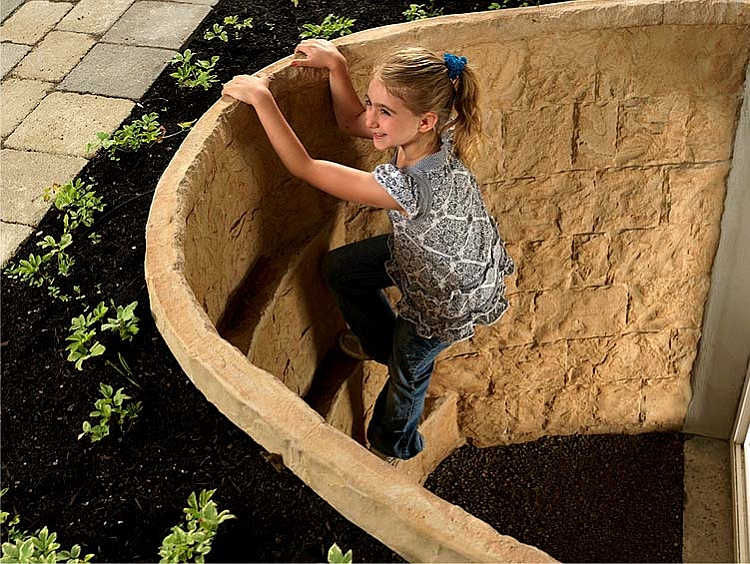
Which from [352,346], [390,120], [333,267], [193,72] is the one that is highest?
[390,120]

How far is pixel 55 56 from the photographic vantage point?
161 inches

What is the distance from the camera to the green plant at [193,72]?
3.68 m

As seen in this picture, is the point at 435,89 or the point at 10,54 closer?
the point at 435,89

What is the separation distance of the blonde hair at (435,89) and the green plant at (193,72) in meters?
1.04

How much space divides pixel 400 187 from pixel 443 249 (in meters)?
0.26

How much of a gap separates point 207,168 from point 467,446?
7.18 feet

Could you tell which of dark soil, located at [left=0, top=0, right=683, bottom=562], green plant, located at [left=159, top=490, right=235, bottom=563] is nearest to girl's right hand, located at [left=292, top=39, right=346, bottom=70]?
dark soil, located at [left=0, top=0, right=683, bottom=562]

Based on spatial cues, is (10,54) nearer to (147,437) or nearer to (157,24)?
(157,24)

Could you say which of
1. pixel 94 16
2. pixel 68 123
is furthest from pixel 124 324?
pixel 94 16

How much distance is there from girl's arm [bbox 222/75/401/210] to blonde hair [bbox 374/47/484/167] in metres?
0.25

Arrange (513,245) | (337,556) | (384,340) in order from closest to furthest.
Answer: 1. (337,556)
2. (384,340)
3. (513,245)

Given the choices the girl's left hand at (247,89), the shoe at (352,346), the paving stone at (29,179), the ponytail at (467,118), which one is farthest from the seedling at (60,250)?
the ponytail at (467,118)

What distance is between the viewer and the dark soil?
225 cm

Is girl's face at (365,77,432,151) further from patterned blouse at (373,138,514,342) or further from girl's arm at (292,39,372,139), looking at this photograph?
girl's arm at (292,39,372,139)
